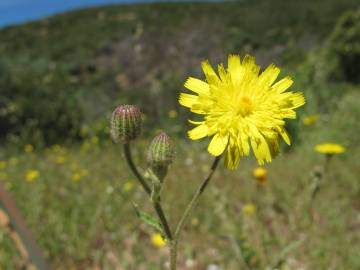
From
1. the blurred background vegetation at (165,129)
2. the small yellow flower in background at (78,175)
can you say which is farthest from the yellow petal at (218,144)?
the small yellow flower in background at (78,175)

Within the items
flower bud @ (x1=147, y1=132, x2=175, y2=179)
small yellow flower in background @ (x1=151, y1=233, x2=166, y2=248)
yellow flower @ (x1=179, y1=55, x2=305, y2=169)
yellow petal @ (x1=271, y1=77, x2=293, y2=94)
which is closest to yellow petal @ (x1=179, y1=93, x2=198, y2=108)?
yellow flower @ (x1=179, y1=55, x2=305, y2=169)

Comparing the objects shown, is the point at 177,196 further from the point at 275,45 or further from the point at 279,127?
→ the point at 275,45

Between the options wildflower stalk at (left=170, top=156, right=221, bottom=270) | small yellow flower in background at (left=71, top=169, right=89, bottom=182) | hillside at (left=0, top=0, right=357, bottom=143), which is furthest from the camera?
hillside at (left=0, top=0, right=357, bottom=143)

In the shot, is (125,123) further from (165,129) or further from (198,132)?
(165,129)

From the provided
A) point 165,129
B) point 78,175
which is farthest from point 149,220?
point 165,129

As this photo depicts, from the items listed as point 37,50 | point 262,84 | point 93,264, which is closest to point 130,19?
point 37,50

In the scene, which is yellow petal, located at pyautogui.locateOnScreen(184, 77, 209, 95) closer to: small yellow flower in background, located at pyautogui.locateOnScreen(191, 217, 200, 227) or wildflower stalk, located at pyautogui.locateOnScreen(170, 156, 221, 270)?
wildflower stalk, located at pyautogui.locateOnScreen(170, 156, 221, 270)

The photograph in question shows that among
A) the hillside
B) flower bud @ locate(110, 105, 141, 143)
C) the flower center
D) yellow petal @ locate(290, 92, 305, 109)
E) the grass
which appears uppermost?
the hillside
